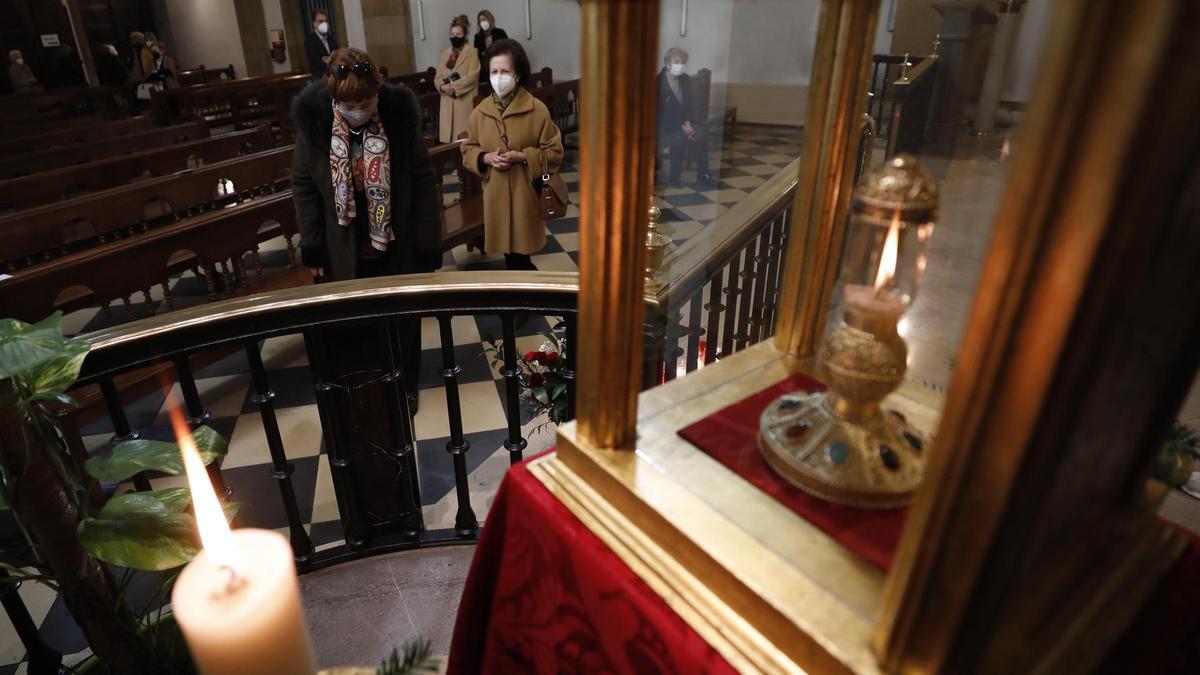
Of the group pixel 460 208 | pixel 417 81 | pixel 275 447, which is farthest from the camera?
pixel 417 81

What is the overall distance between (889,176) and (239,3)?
16.0 m

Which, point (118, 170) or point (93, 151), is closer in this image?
point (118, 170)

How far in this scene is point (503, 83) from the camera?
3117mm

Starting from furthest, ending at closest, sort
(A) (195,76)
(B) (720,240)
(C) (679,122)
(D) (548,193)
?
(A) (195,76) → (D) (548,193) → (B) (720,240) → (C) (679,122)

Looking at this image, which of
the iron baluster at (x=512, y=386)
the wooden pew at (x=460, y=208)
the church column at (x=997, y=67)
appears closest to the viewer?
the church column at (x=997, y=67)

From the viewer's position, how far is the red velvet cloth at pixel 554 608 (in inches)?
26.0

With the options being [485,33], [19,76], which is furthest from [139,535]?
[19,76]

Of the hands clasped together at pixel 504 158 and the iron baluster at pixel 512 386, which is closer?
the iron baluster at pixel 512 386

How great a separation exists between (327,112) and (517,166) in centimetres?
105

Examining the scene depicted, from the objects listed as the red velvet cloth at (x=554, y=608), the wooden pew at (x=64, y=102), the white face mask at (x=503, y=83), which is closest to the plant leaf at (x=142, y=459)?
the red velvet cloth at (x=554, y=608)

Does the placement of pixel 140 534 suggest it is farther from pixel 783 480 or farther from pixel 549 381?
pixel 549 381

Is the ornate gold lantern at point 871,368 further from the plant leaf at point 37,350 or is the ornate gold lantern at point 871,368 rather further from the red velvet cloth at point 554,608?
the plant leaf at point 37,350

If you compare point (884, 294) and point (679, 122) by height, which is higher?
point (679, 122)

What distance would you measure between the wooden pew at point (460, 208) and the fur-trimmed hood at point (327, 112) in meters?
1.39
